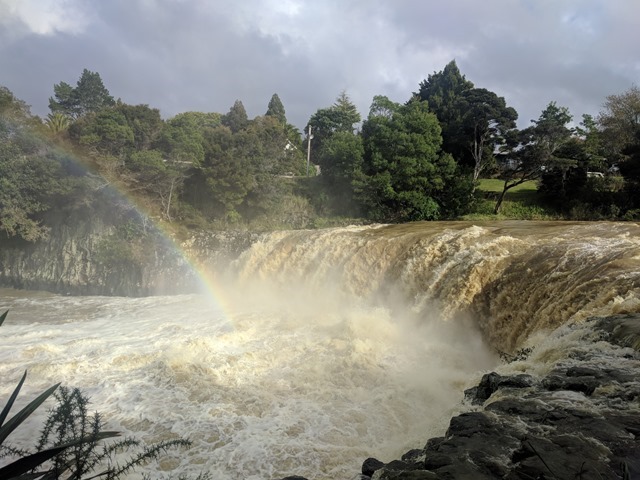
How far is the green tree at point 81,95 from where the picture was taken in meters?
61.5

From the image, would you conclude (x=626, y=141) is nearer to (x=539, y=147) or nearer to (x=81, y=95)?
(x=539, y=147)

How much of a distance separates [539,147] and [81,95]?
62699mm

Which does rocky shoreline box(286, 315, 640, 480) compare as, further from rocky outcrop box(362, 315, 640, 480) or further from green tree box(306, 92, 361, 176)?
green tree box(306, 92, 361, 176)

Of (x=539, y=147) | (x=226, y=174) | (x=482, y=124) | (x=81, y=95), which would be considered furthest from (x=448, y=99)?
(x=81, y=95)

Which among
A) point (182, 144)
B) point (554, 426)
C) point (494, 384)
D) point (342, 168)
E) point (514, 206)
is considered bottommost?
point (494, 384)

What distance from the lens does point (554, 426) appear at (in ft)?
12.5

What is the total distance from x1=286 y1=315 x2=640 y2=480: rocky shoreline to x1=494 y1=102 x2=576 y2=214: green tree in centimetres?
1965

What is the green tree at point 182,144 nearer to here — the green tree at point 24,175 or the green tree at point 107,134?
the green tree at point 107,134

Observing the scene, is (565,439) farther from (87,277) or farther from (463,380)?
(87,277)

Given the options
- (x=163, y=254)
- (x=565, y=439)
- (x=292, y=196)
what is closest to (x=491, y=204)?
(x=292, y=196)

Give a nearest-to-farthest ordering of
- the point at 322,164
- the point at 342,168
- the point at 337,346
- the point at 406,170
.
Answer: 1. the point at 337,346
2. the point at 406,170
3. the point at 342,168
4. the point at 322,164

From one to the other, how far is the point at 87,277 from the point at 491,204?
887 inches

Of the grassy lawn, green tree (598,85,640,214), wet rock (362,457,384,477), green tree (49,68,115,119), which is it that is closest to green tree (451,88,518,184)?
the grassy lawn

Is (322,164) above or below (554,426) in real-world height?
above
